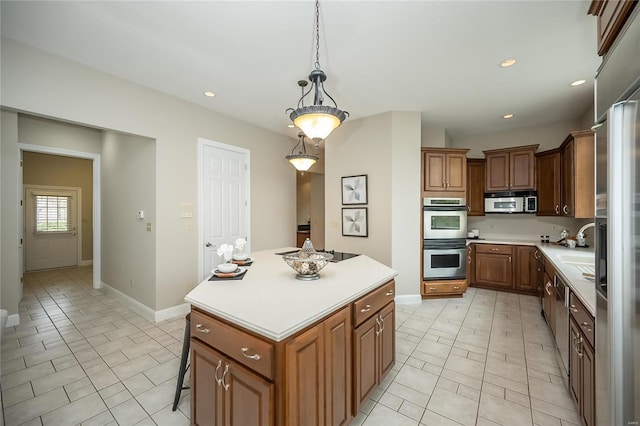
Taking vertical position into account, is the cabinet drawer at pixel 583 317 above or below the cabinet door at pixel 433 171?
below

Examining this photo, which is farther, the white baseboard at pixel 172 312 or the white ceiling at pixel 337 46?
the white baseboard at pixel 172 312

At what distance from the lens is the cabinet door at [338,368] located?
1.34 metres

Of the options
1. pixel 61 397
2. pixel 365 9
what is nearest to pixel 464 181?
pixel 365 9

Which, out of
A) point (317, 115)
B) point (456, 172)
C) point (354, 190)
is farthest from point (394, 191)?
point (317, 115)

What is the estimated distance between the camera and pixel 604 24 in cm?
112

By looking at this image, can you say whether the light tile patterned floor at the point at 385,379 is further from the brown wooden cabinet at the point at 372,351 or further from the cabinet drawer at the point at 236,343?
the cabinet drawer at the point at 236,343

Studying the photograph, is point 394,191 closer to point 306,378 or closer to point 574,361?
point 574,361

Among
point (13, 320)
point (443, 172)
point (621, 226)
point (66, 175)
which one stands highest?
point (66, 175)

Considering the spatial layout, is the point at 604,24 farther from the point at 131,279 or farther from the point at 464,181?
the point at 131,279

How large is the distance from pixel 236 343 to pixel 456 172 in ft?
13.2

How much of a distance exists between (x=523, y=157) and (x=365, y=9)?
13.2ft

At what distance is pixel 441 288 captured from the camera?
401 centimetres

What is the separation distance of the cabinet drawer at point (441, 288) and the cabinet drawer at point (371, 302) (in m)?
2.27

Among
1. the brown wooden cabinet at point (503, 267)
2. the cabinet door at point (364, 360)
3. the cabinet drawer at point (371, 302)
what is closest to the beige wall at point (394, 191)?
the brown wooden cabinet at point (503, 267)
